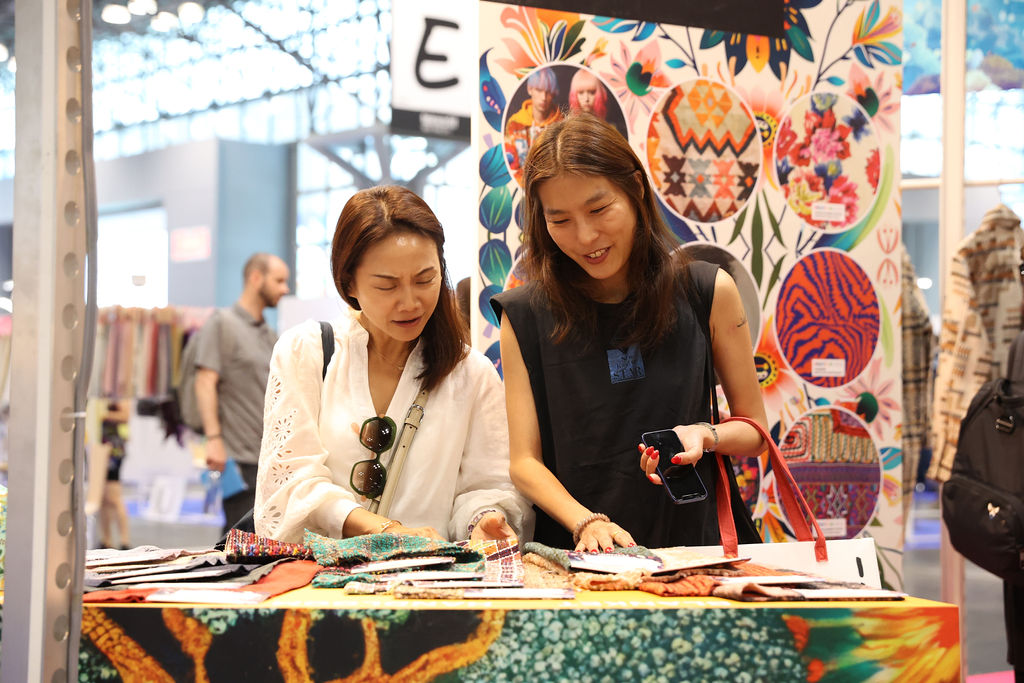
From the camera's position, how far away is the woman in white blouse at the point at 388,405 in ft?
6.07

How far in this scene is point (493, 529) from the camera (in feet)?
5.83

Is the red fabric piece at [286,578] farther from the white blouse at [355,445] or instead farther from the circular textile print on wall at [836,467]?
the circular textile print on wall at [836,467]

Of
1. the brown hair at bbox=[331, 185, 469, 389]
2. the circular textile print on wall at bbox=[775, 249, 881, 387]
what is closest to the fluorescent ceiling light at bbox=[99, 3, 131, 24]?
the circular textile print on wall at bbox=[775, 249, 881, 387]

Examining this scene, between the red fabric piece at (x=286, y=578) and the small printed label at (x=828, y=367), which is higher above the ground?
the small printed label at (x=828, y=367)

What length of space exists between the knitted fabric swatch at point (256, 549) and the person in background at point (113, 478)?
6.14 metres

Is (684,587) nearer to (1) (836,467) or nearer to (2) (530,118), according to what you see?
(2) (530,118)

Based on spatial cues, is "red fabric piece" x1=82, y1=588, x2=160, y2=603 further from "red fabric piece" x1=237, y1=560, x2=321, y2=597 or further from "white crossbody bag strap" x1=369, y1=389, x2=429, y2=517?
"white crossbody bag strap" x1=369, y1=389, x2=429, y2=517

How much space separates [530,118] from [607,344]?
3.24 feet

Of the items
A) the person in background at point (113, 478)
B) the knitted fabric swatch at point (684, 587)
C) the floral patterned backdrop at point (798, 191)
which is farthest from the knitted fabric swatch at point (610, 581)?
the person in background at point (113, 478)

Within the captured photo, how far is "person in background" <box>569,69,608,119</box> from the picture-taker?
276cm

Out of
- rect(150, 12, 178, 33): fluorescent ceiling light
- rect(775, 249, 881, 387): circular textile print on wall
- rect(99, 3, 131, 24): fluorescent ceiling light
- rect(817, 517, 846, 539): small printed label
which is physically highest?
rect(150, 12, 178, 33): fluorescent ceiling light

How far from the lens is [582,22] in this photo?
277 cm

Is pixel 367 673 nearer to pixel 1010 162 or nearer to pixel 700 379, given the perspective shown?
pixel 700 379

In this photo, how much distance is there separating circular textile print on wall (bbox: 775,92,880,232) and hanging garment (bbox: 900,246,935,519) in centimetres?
115
